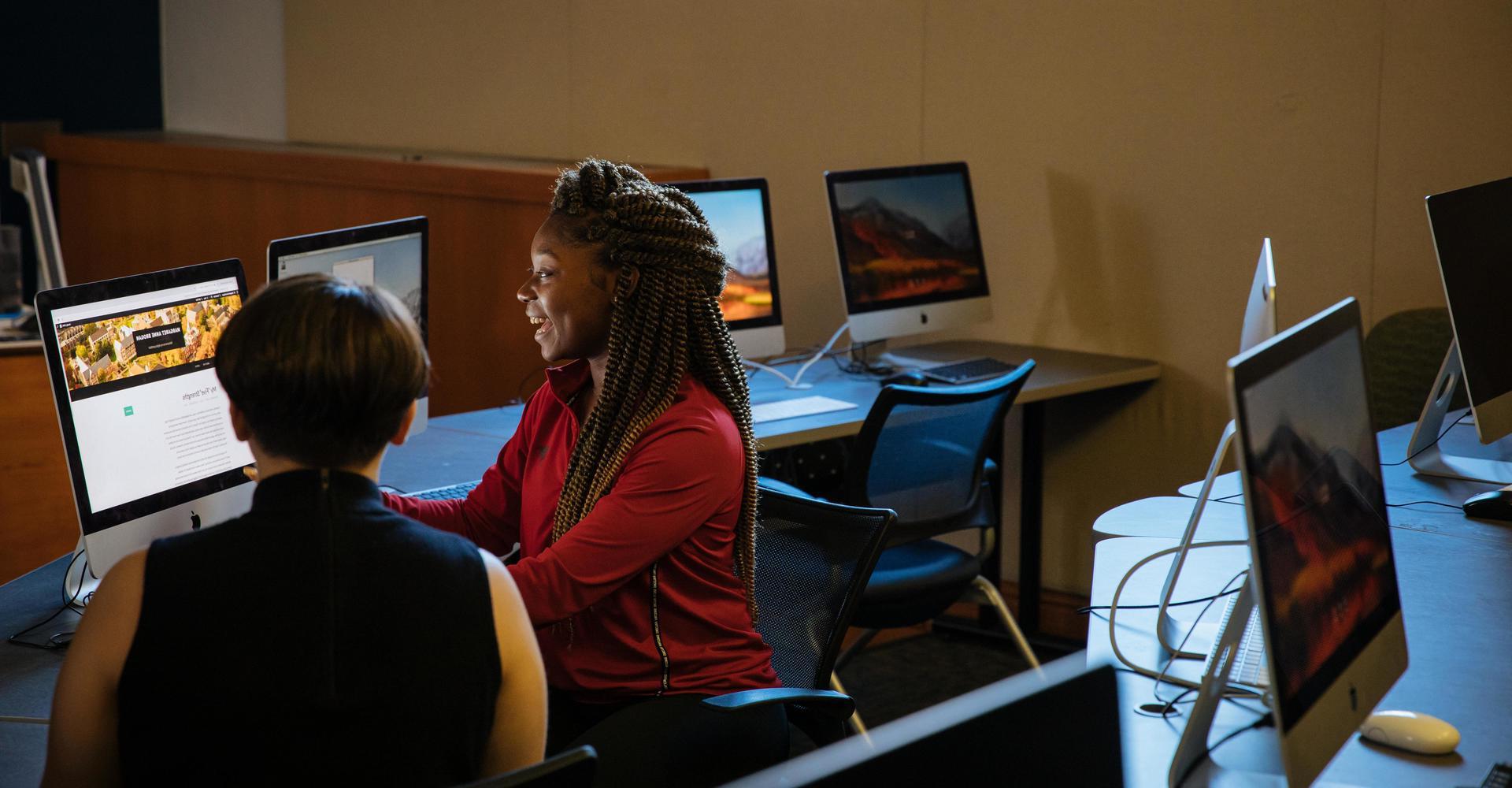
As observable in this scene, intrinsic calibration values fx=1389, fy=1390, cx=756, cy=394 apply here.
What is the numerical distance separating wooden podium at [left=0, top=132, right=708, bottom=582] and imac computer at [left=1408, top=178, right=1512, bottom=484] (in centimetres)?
234

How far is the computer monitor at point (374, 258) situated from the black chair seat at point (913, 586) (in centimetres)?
93

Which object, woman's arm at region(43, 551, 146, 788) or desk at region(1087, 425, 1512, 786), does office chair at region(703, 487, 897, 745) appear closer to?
desk at region(1087, 425, 1512, 786)

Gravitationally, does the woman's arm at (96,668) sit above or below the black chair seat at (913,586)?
above

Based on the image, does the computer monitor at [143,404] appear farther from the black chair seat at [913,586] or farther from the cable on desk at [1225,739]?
the black chair seat at [913,586]

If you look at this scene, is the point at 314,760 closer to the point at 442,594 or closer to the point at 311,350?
the point at 442,594

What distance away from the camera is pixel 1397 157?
3.32 m

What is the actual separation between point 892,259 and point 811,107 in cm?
82

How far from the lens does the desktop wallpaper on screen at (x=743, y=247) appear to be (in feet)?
11.4

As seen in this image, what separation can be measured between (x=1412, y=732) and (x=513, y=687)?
2.83ft

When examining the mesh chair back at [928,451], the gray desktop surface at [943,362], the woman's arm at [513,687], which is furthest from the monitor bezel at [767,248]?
the woman's arm at [513,687]

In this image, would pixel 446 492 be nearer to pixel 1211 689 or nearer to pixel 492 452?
pixel 492 452

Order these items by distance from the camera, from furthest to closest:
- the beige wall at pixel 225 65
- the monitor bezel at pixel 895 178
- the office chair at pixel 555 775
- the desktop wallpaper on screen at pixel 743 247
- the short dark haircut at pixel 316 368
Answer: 1. the beige wall at pixel 225 65
2. the monitor bezel at pixel 895 178
3. the desktop wallpaper on screen at pixel 743 247
4. the short dark haircut at pixel 316 368
5. the office chair at pixel 555 775

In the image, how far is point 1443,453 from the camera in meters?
2.52

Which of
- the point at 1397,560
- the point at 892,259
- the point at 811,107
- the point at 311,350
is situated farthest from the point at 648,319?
the point at 811,107
